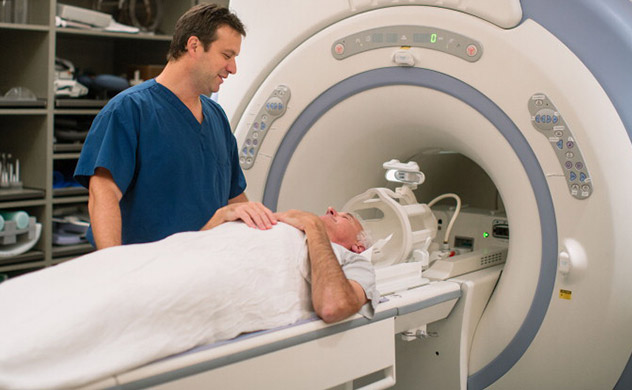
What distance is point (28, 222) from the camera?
3104 millimetres

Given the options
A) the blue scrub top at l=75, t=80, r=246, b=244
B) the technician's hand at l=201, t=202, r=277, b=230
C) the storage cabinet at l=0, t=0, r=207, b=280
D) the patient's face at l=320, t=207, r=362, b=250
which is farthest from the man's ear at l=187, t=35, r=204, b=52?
the storage cabinet at l=0, t=0, r=207, b=280

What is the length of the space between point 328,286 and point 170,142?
59cm

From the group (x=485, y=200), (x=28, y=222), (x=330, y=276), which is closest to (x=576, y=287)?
(x=330, y=276)

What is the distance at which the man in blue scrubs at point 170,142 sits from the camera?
1.78m

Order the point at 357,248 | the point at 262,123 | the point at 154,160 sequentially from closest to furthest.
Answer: the point at 154,160, the point at 357,248, the point at 262,123

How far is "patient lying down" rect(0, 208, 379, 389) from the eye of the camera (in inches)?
46.2

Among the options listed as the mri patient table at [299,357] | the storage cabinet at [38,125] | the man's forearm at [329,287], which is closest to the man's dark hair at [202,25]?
the man's forearm at [329,287]

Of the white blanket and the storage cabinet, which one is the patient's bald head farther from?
the storage cabinet

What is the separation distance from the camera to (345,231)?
1.93 meters

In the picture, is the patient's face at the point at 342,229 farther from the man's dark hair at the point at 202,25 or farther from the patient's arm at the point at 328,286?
the man's dark hair at the point at 202,25

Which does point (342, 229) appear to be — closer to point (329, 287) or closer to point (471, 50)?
point (329, 287)

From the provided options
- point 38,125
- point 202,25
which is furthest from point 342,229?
point 38,125

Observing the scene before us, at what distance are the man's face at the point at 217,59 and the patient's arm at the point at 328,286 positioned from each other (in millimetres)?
478

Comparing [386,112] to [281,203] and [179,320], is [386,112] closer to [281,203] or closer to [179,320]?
[281,203]
